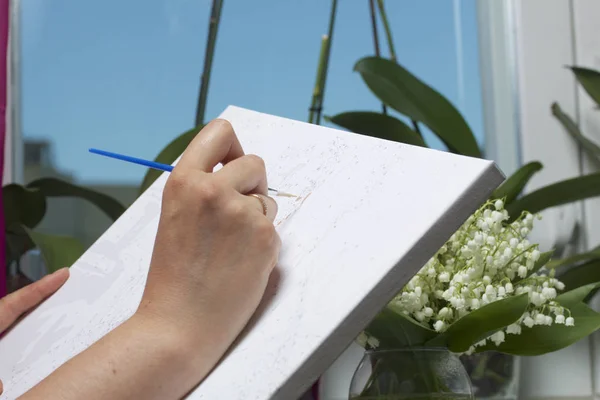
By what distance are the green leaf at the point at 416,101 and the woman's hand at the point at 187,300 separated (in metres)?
0.51

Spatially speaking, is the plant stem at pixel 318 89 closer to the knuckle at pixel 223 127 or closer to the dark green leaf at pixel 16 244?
the dark green leaf at pixel 16 244

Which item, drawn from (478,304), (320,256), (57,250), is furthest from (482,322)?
(57,250)

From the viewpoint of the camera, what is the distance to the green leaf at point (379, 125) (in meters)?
0.87

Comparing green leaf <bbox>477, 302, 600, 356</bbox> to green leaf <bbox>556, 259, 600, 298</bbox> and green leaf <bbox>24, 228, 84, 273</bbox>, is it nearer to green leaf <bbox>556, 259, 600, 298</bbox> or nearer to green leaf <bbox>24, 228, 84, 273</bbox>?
green leaf <bbox>556, 259, 600, 298</bbox>

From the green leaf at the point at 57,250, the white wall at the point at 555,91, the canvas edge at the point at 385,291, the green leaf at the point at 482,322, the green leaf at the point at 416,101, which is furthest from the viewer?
the white wall at the point at 555,91

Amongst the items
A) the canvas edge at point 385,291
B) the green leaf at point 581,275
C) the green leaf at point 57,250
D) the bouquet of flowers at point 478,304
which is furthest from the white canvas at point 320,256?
the green leaf at point 581,275

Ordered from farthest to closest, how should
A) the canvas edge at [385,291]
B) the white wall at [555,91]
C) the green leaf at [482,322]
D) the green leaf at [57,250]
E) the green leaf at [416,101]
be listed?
the white wall at [555,91]
the green leaf at [416,101]
the green leaf at [57,250]
the green leaf at [482,322]
the canvas edge at [385,291]

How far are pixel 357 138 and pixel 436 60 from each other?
665 mm

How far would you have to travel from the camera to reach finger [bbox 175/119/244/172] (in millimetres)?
401

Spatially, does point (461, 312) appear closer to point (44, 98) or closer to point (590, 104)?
point (590, 104)

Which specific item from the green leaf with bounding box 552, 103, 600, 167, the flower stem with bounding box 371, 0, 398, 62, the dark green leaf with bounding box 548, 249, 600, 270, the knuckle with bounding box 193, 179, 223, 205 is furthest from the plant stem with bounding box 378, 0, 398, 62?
the knuckle with bounding box 193, 179, 223, 205

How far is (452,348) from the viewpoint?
1.81 ft

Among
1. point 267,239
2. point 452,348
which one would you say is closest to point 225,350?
point 267,239

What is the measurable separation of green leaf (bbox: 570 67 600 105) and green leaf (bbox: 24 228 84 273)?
0.64 meters
